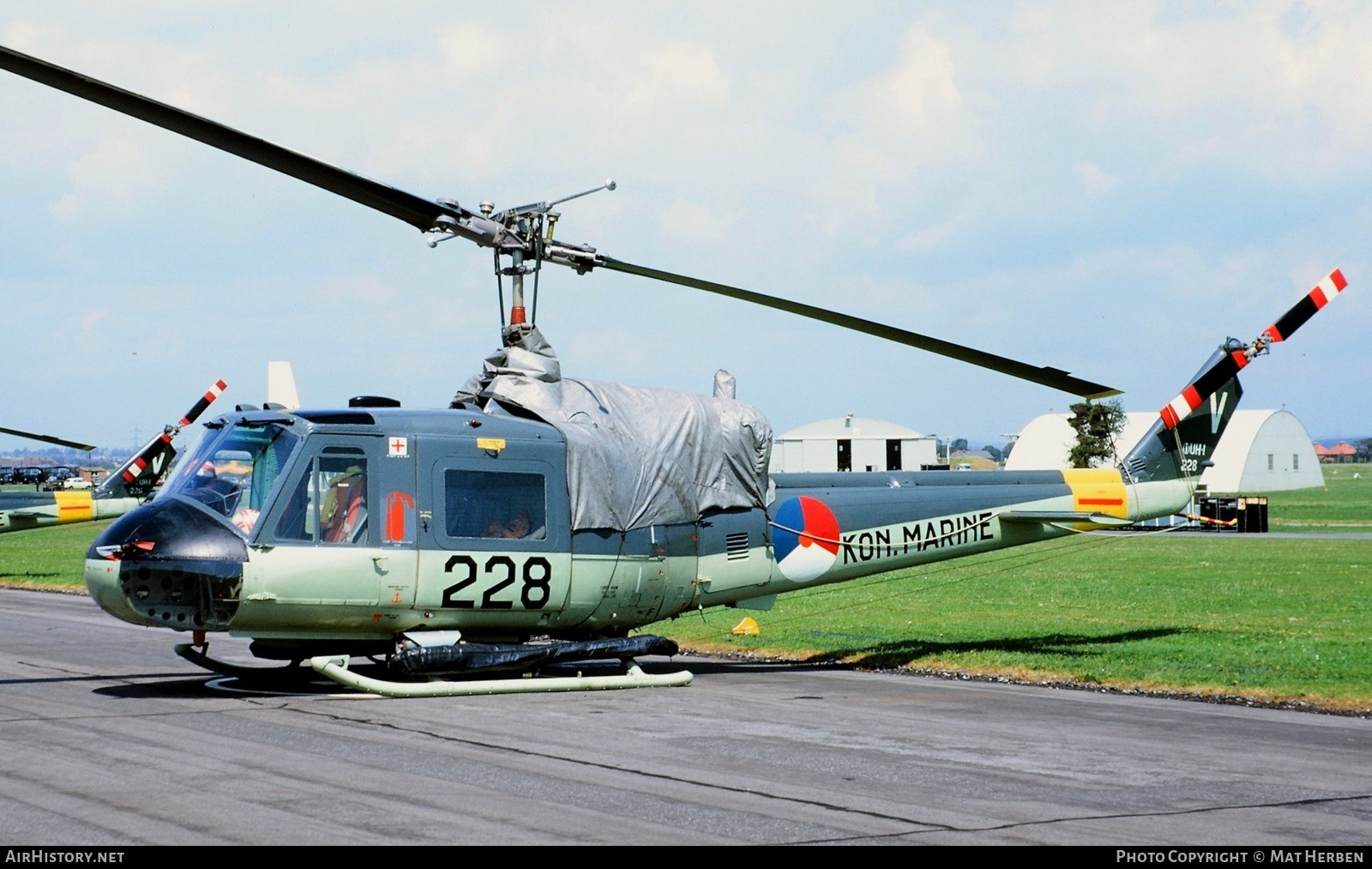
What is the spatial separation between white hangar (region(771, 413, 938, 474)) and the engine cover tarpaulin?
256 feet

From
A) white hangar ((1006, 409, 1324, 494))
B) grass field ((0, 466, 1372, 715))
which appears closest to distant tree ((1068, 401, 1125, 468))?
white hangar ((1006, 409, 1324, 494))

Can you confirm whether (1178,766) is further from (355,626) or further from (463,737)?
(355,626)

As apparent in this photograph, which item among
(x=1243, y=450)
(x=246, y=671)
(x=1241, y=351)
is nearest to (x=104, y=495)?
(x=246, y=671)

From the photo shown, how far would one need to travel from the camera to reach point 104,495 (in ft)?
108

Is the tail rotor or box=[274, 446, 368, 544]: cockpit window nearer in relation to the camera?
box=[274, 446, 368, 544]: cockpit window

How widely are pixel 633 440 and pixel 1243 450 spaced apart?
283ft

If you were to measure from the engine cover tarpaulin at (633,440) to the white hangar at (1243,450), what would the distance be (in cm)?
7512

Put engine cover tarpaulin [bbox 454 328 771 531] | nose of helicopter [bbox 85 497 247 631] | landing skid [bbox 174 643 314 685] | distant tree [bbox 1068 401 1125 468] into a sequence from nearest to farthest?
nose of helicopter [bbox 85 497 247 631] < landing skid [bbox 174 643 314 685] < engine cover tarpaulin [bbox 454 328 771 531] < distant tree [bbox 1068 401 1125 468]

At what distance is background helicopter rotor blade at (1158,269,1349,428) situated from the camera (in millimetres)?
15938

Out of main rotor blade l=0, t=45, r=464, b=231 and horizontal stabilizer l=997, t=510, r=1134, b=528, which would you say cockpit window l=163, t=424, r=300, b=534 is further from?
horizontal stabilizer l=997, t=510, r=1134, b=528

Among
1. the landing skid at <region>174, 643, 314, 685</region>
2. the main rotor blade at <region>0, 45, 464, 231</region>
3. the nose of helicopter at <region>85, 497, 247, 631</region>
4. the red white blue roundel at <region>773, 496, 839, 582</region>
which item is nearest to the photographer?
the main rotor blade at <region>0, 45, 464, 231</region>

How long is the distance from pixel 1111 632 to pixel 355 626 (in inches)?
398

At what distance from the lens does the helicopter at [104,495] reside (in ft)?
101

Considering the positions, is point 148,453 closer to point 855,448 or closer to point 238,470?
point 238,470
